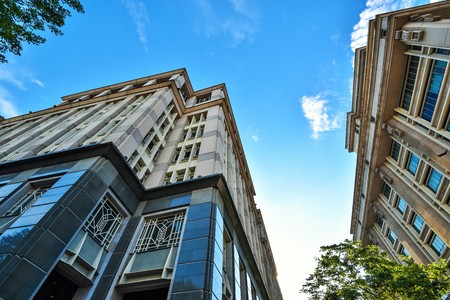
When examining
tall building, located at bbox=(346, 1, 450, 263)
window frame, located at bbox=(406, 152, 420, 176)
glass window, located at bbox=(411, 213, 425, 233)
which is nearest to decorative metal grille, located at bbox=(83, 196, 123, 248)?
tall building, located at bbox=(346, 1, 450, 263)

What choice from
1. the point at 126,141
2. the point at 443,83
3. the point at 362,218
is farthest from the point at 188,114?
the point at 362,218

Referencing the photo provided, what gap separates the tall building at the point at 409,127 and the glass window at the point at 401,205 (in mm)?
30

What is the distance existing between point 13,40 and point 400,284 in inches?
865

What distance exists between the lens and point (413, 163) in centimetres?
2194

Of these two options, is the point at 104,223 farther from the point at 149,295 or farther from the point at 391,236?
the point at 391,236

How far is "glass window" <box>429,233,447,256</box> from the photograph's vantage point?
19.0 meters

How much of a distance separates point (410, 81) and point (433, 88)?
10.9 feet

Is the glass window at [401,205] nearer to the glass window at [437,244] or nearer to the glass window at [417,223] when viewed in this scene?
the glass window at [417,223]

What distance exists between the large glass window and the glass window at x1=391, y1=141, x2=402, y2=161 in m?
5.16

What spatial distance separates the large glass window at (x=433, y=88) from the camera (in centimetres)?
1709

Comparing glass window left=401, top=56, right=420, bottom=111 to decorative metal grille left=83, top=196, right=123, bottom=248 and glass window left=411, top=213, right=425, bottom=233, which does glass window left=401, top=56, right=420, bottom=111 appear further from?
decorative metal grille left=83, top=196, right=123, bottom=248

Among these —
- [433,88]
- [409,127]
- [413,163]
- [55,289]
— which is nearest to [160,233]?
[55,289]

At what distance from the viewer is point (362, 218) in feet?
107

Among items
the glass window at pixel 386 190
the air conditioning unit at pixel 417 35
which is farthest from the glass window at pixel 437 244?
the air conditioning unit at pixel 417 35
